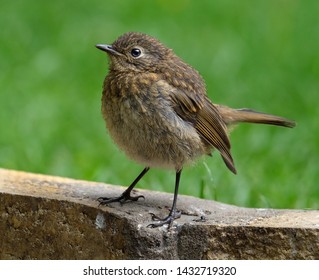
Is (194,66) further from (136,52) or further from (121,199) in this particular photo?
(121,199)

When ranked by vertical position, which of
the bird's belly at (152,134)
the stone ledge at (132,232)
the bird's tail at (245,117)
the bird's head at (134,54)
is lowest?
the stone ledge at (132,232)

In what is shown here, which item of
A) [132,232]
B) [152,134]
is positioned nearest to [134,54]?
[152,134]

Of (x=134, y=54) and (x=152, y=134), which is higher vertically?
(x=134, y=54)

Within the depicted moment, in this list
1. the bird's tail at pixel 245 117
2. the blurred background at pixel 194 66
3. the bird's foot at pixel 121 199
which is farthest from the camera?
the blurred background at pixel 194 66

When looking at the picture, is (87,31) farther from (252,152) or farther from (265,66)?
(252,152)

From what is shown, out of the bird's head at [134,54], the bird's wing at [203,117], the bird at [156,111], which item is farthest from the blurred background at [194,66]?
the bird's head at [134,54]

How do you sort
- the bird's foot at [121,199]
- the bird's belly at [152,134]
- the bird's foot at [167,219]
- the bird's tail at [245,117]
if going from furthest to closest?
1. the bird's tail at [245,117]
2. the bird's foot at [121,199]
3. the bird's belly at [152,134]
4. the bird's foot at [167,219]

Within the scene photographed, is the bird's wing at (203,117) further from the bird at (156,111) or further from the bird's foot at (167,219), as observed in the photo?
the bird's foot at (167,219)
